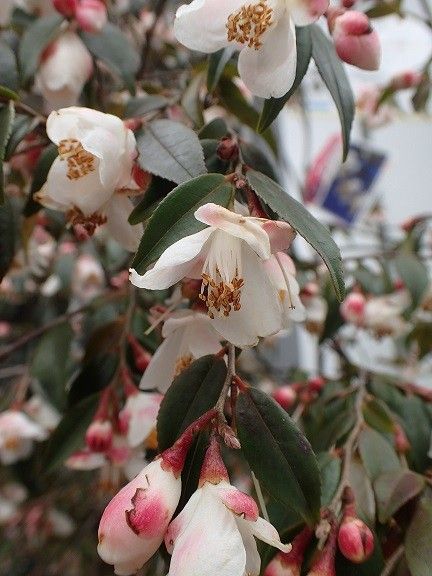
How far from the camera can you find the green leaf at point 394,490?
1.45 feet

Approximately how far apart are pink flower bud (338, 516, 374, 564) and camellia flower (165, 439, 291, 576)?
69 mm

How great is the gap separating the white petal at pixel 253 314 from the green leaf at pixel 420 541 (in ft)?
0.55

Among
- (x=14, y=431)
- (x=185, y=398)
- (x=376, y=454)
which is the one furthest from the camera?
(x=14, y=431)

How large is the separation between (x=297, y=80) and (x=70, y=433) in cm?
38

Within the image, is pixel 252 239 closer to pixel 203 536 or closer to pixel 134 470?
pixel 203 536

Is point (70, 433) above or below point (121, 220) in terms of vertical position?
below

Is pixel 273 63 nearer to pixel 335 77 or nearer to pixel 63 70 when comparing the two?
Result: pixel 335 77

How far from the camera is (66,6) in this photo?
611mm

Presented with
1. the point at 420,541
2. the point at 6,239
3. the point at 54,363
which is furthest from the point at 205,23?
the point at 54,363

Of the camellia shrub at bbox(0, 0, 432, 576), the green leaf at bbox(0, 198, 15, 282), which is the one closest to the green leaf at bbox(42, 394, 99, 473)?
the camellia shrub at bbox(0, 0, 432, 576)

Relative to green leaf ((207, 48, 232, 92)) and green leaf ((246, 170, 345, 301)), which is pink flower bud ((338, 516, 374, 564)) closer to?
green leaf ((246, 170, 345, 301))

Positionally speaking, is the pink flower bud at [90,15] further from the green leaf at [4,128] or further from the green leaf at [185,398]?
the green leaf at [185,398]

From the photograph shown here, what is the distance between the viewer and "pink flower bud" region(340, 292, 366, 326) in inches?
37.8

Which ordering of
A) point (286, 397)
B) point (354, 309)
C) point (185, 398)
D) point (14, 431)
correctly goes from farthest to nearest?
point (354, 309), point (14, 431), point (286, 397), point (185, 398)
